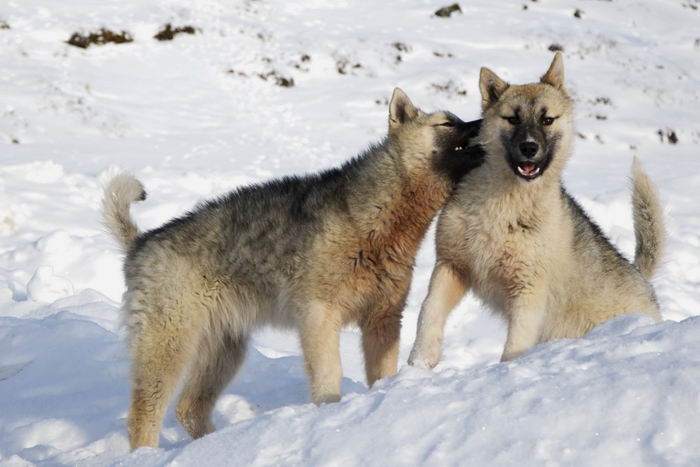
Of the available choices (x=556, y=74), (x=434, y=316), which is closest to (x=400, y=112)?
(x=556, y=74)

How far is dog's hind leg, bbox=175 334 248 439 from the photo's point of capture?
18.1ft

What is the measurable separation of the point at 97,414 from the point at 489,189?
10.6ft

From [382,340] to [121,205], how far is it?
207 centimetres

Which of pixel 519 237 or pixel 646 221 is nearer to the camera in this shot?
pixel 519 237

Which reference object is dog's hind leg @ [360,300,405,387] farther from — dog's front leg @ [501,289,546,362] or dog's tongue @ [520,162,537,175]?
dog's tongue @ [520,162,537,175]

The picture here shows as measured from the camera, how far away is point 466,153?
5059mm

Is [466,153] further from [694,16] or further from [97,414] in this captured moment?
[694,16]

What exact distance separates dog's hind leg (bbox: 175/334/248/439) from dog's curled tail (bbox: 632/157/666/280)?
2952mm

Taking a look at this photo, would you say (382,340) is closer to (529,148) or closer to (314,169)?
(529,148)

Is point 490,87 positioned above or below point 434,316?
above

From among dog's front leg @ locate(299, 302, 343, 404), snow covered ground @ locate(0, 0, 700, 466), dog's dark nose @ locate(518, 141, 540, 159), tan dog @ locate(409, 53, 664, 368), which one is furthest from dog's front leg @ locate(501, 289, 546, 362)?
dog's front leg @ locate(299, 302, 343, 404)

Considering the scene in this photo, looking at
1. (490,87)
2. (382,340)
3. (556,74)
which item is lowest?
(382,340)

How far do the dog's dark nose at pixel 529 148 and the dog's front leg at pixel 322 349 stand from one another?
146 centimetres

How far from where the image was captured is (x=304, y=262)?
194 inches
